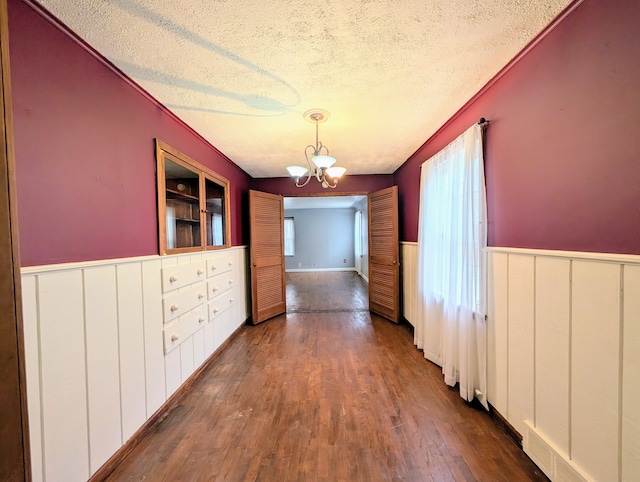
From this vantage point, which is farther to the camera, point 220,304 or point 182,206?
point 220,304

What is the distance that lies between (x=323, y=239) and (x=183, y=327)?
6.67m

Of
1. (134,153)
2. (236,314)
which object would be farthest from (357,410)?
(134,153)

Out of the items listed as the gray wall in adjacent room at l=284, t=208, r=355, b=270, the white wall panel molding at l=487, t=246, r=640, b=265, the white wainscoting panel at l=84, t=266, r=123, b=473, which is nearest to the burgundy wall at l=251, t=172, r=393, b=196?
the white wall panel molding at l=487, t=246, r=640, b=265

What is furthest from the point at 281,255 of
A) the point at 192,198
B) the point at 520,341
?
the point at 520,341

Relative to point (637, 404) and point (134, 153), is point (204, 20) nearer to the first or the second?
point (134, 153)

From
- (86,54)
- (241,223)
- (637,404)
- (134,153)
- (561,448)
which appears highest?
(86,54)

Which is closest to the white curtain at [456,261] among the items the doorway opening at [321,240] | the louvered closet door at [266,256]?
the louvered closet door at [266,256]

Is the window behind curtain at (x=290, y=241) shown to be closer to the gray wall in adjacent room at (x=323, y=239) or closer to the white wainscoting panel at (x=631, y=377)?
the gray wall in adjacent room at (x=323, y=239)

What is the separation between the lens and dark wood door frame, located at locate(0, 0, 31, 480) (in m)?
0.66

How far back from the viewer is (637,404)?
2.85 feet

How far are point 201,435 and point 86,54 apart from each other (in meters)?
2.25

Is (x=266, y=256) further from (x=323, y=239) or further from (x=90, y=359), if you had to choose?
(x=323, y=239)

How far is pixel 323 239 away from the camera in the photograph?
8.44m

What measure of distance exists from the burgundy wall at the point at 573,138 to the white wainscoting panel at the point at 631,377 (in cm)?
14
